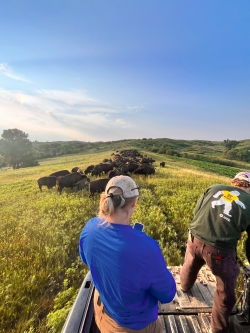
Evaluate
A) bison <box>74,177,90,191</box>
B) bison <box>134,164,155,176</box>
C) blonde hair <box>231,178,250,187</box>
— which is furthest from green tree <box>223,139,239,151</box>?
blonde hair <box>231,178,250,187</box>

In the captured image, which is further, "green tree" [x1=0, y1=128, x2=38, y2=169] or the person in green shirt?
"green tree" [x1=0, y1=128, x2=38, y2=169]

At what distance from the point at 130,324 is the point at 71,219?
7.59m

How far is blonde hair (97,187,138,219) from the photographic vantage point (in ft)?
6.43

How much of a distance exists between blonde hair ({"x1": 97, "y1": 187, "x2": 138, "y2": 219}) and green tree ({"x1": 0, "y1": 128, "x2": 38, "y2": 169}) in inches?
2478

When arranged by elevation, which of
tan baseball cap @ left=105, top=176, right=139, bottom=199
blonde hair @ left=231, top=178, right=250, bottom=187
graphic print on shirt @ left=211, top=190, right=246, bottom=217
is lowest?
graphic print on shirt @ left=211, top=190, right=246, bottom=217

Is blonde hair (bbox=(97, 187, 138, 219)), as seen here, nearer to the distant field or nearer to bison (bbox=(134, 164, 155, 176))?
the distant field

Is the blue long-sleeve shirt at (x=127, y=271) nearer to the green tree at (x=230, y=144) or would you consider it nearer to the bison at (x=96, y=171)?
the bison at (x=96, y=171)

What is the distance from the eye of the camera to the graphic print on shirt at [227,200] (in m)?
3.11

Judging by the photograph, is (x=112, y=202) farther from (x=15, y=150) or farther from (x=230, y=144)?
(x=230, y=144)

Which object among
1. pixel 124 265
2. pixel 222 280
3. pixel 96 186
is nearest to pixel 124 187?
pixel 124 265

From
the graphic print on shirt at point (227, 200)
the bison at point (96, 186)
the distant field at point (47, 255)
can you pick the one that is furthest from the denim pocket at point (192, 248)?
the bison at point (96, 186)

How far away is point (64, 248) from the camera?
6.85m

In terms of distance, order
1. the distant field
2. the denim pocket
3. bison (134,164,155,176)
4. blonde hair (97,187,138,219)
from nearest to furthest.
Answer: blonde hair (97,187,138,219) → the denim pocket → the distant field → bison (134,164,155,176)

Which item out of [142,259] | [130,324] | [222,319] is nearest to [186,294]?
[222,319]
